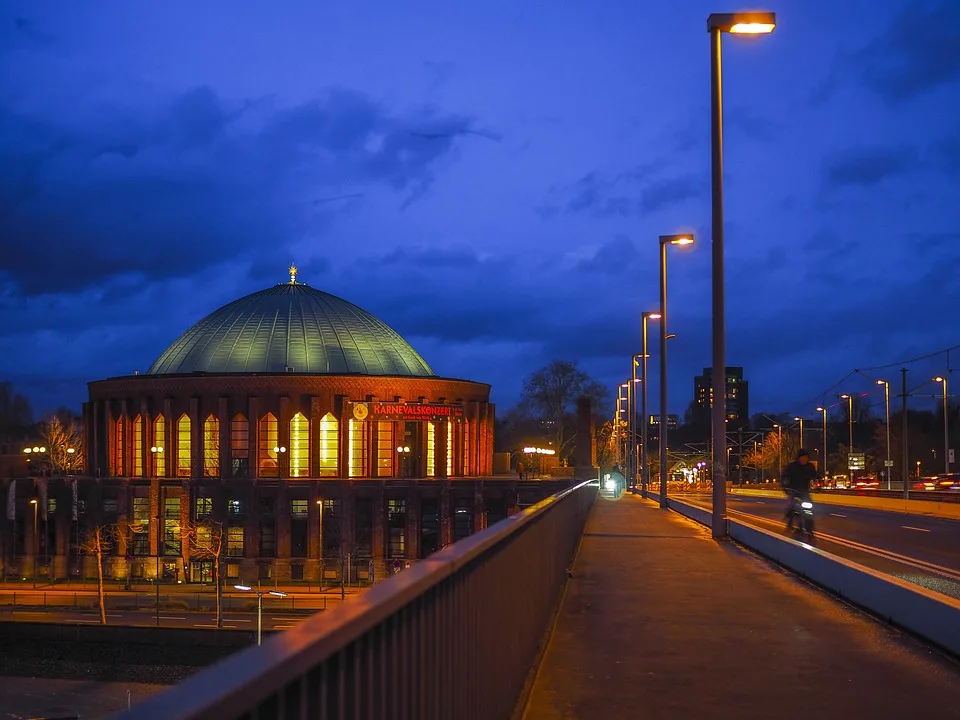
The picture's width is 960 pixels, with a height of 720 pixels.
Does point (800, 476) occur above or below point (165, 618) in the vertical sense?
above

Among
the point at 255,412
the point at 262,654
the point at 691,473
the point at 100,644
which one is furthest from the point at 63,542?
the point at 691,473

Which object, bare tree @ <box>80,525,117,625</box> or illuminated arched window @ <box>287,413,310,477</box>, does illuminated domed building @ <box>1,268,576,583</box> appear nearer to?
illuminated arched window @ <box>287,413,310,477</box>

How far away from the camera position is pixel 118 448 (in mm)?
96438

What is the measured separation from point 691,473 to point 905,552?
156 m

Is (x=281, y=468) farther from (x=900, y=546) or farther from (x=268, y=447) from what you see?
(x=900, y=546)

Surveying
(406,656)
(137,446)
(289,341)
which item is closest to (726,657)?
(406,656)

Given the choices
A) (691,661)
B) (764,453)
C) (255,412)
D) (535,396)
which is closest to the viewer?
(691,661)

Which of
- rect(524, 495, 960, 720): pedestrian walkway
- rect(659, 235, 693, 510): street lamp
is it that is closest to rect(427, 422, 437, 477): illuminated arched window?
rect(659, 235, 693, 510): street lamp

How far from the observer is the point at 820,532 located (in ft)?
89.9

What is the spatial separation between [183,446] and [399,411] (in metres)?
18.6

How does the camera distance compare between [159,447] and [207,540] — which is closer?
[207,540]

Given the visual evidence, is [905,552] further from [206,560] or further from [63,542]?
[63,542]

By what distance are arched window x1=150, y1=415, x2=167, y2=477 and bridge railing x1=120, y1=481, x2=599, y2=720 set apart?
88.3 metres

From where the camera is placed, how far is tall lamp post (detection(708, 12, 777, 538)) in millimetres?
23766
